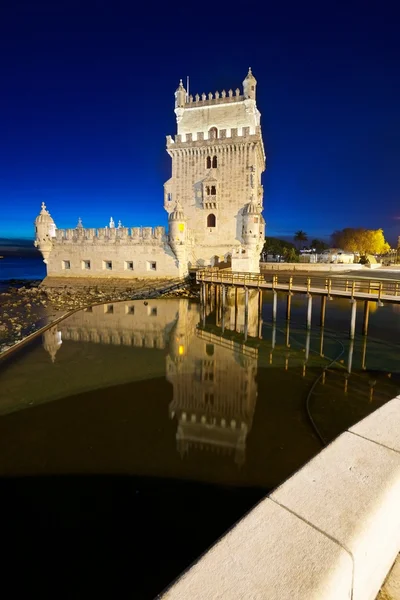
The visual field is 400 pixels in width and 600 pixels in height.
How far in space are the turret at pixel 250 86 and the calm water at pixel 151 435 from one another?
98.1 feet

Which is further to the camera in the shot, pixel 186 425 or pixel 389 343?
pixel 389 343

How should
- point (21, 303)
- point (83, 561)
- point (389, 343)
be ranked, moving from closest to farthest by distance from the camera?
point (83, 561)
point (389, 343)
point (21, 303)

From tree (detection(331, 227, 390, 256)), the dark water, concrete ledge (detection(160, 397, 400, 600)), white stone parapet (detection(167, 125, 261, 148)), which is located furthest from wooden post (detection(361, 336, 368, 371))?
tree (detection(331, 227, 390, 256))

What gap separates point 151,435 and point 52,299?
21592 mm

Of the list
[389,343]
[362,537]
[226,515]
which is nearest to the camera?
[362,537]

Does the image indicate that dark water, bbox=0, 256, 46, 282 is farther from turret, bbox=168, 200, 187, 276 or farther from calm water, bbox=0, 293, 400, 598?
calm water, bbox=0, 293, 400, 598

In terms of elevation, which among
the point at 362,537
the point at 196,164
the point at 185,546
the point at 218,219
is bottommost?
the point at 185,546

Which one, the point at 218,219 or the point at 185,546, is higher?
the point at 218,219

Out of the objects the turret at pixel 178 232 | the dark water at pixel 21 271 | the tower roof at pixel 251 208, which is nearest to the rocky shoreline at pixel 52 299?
the turret at pixel 178 232

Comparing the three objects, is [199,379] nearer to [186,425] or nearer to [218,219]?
[186,425]

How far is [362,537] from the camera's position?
5.43 feet

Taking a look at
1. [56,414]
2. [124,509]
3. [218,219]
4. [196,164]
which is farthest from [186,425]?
[196,164]

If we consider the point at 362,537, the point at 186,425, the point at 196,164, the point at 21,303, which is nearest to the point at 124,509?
the point at 186,425

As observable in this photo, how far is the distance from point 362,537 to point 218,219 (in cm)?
3461
